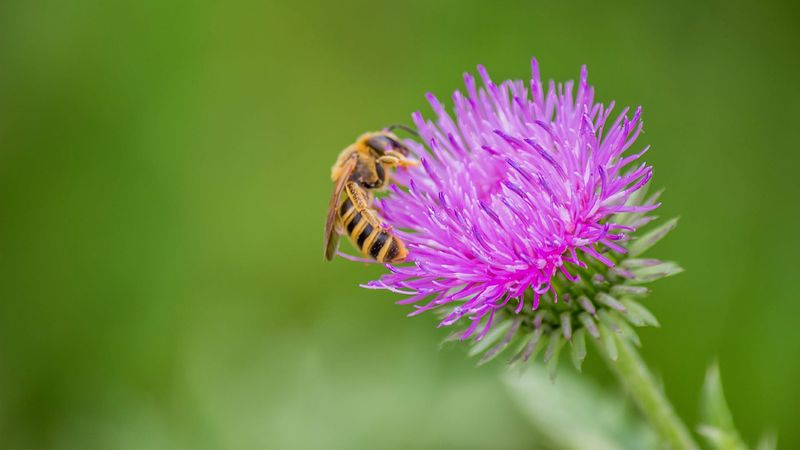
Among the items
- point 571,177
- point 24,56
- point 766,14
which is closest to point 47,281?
point 24,56

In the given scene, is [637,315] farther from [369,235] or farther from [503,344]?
[369,235]

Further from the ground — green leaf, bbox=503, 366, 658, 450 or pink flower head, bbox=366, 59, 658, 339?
pink flower head, bbox=366, 59, 658, 339

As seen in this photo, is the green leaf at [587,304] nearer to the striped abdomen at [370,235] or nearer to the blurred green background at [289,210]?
the striped abdomen at [370,235]

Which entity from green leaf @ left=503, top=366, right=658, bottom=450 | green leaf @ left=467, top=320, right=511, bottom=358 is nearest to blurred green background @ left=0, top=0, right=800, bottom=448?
green leaf @ left=503, top=366, right=658, bottom=450

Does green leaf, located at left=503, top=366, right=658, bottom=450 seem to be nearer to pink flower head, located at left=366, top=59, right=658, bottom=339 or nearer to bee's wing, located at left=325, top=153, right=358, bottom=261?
pink flower head, located at left=366, top=59, right=658, bottom=339

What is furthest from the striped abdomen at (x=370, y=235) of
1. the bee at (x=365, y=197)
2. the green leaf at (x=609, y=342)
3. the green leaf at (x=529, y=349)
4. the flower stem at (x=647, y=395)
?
the flower stem at (x=647, y=395)
